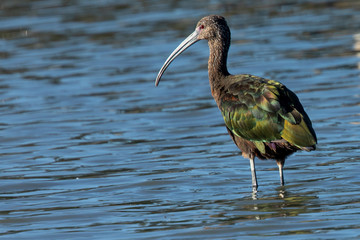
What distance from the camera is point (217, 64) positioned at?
10.7m

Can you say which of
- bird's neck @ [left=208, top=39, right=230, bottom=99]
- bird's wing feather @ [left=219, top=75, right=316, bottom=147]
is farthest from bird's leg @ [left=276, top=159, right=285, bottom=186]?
bird's neck @ [left=208, top=39, right=230, bottom=99]

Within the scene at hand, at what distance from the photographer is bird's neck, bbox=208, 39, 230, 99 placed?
10500mm

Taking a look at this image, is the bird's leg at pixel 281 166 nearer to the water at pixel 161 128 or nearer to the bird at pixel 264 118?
the bird at pixel 264 118

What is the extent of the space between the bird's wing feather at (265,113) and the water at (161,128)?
64cm

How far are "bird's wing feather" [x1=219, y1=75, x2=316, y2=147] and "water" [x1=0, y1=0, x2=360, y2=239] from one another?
25.2 inches

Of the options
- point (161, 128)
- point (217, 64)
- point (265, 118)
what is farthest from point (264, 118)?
point (161, 128)

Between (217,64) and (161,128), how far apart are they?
2.93 meters

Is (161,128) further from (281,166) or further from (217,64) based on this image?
(281,166)

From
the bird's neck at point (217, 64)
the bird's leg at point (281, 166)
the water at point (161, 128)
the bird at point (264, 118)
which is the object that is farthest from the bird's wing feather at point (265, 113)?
the water at point (161, 128)

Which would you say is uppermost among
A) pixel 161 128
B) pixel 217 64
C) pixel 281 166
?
pixel 217 64

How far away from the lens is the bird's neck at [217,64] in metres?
10.5

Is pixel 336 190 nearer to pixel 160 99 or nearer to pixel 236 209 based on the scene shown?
pixel 236 209

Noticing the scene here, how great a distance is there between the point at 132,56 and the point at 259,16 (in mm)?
5344

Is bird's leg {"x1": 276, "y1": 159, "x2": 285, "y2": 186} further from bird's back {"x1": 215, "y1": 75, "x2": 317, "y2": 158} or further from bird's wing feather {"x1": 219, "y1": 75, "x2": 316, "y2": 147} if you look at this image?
bird's wing feather {"x1": 219, "y1": 75, "x2": 316, "y2": 147}
